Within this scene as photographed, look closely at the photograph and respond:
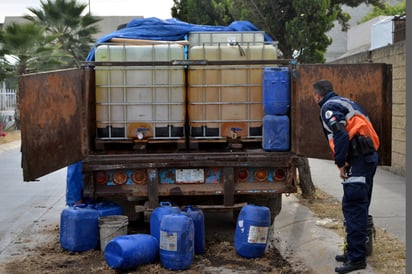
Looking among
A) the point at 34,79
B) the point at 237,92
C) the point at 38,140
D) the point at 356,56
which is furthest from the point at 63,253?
the point at 356,56

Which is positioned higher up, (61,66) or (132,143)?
(61,66)

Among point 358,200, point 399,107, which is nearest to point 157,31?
point 358,200

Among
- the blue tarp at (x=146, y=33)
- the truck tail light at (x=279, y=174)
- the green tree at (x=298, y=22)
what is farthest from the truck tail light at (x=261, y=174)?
the green tree at (x=298, y=22)

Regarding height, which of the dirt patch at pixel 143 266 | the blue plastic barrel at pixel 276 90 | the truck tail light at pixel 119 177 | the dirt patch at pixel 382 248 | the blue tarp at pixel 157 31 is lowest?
the dirt patch at pixel 143 266

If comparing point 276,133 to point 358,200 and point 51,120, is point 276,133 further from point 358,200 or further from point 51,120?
point 51,120

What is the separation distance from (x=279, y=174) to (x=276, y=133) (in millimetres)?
501

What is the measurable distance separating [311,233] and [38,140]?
3.56 metres

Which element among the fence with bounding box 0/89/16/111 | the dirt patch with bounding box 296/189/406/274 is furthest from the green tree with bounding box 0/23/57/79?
the dirt patch with bounding box 296/189/406/274

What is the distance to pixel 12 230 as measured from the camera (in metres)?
8.59

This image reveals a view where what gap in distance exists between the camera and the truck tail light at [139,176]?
7184 mm

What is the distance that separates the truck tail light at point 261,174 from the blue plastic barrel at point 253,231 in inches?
23.9

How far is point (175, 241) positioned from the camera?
6.24 meters

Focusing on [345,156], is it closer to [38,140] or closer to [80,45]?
[38,140]

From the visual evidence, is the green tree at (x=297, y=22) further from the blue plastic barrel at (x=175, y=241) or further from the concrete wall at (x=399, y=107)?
the blue plastic barrel at (x=175, y=241)
